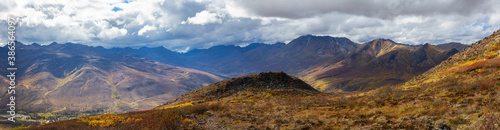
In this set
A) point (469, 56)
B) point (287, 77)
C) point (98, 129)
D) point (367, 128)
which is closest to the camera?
point (367, 128)

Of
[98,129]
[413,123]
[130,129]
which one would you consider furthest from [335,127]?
[98,129]

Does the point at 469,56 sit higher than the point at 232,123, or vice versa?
the point at 469,56

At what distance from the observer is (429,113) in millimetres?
13031

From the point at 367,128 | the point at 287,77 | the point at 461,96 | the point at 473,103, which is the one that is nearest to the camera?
the point at 367,128

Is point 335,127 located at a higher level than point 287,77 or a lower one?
lower

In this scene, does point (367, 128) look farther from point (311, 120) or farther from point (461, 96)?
point (461, 96)

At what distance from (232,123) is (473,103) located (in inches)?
624

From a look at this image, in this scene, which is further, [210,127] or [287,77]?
[287,77]

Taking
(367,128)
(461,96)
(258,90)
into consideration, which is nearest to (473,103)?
(461,96)

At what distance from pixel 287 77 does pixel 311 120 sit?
42646 millimetres

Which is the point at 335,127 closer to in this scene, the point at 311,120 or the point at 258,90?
the point at 311,120

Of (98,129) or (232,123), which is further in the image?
(232,123)

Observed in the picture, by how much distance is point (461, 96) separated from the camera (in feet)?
53.0

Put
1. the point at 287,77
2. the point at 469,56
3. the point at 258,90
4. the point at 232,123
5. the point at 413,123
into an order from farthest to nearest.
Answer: the point at 287,77 → the point at 258,90 → the point at 469,56 → the point at 232,123 → the point at 413,123
